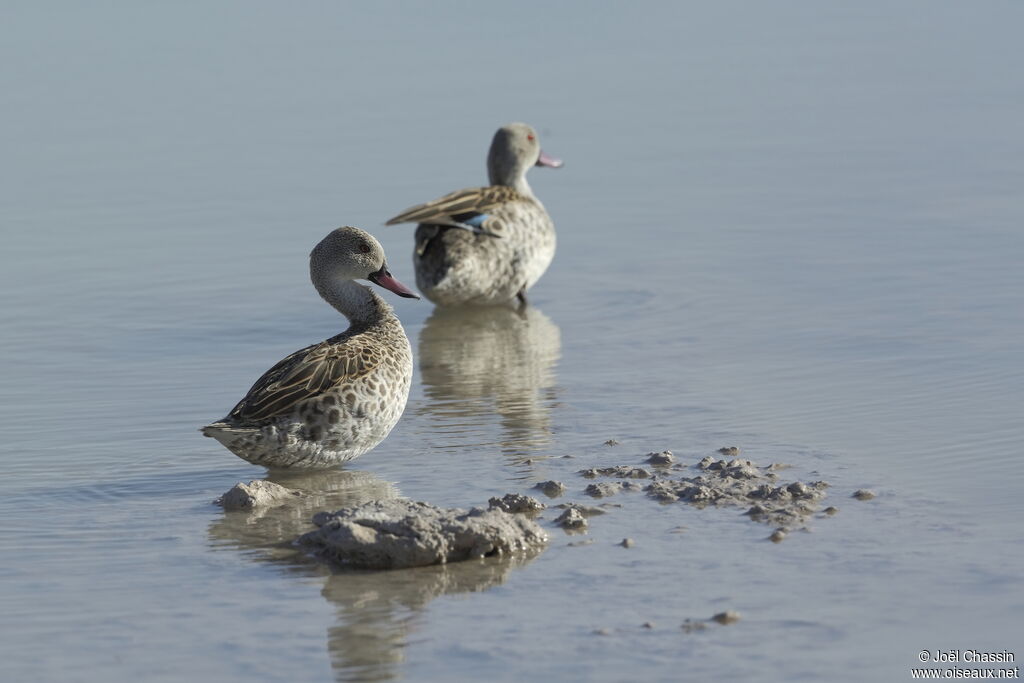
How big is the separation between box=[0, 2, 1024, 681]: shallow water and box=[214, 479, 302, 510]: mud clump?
14 cm

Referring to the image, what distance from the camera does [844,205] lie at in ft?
41.7

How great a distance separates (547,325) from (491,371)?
105 centimetres

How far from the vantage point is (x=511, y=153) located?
13.0 metres

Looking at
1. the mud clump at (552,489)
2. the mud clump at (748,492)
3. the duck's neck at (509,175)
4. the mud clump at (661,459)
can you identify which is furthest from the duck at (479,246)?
the mud clump at (748,492)

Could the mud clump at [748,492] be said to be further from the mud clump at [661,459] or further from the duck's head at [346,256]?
the duck's head at [346,256]

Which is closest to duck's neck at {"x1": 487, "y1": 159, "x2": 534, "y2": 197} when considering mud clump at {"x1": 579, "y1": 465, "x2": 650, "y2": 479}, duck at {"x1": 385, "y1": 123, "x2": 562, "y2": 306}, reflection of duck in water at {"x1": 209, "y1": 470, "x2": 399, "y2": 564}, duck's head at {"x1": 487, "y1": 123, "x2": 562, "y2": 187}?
duck's head at {"x1": 487, "y1": 123, "x2": 562, "y2": 187}

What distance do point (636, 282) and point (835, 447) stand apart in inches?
146

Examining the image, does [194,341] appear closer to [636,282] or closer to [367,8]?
[636,282]

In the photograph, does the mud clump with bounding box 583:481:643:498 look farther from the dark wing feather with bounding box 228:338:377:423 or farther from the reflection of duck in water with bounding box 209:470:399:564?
the dark wing feather with bounding box 228:338:377:423

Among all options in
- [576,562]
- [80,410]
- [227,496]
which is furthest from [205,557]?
[80,410]

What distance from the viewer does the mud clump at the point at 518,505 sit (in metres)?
7.11

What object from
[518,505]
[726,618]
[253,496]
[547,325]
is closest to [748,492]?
[518,505]

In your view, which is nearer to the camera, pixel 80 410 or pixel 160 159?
pixel 80 410

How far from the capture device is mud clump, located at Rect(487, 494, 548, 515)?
711 centimetres
